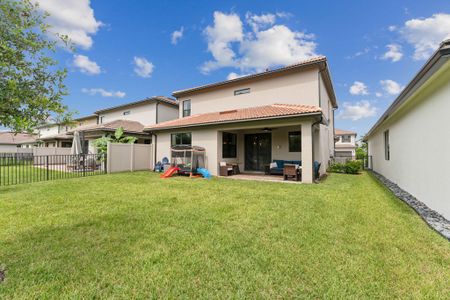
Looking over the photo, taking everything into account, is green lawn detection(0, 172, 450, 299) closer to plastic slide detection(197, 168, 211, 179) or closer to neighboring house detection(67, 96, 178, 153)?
plastic slide detection(197, 168, 211, 179)

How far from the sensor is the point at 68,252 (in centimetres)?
300

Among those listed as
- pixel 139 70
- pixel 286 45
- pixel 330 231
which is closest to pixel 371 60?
pixel 286 45

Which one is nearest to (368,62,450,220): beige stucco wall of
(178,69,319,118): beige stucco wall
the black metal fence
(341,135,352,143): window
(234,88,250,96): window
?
(178,69,319,118): beige stucco wall

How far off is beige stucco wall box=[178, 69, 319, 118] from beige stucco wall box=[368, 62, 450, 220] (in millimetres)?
4714

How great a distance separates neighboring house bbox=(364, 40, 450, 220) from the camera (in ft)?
14.1

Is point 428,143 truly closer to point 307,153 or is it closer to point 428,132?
point 428,132

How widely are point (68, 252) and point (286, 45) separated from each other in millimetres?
17325

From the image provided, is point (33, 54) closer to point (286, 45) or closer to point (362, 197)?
point (362, 197)

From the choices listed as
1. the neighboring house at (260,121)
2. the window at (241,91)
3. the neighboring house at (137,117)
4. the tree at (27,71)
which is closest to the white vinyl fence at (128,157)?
the neighboring house at (260,121)

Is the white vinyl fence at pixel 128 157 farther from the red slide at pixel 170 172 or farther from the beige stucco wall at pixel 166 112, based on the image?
the beige stucco wall at pixel 166 112

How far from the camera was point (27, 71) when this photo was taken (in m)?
2.73

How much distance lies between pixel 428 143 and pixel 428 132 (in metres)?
0.29

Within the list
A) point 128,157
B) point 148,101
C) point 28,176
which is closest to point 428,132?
point 128,157

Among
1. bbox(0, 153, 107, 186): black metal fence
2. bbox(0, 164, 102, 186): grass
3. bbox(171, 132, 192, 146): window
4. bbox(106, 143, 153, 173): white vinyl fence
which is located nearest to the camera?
bbox(0, 164, 102, 186): grass
